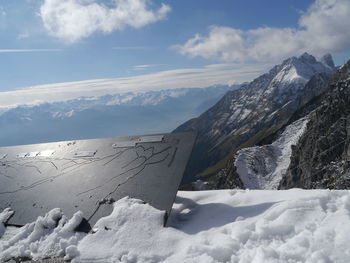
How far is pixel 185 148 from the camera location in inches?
462

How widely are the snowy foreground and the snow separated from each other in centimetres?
6881

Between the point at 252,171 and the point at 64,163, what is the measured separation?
2916 inches

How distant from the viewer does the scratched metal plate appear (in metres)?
10.5

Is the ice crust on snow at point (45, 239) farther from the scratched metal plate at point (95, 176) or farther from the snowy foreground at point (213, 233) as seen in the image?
the scratched metal plate at point (95, 176)

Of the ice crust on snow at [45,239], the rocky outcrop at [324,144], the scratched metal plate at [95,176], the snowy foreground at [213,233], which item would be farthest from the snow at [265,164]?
the ice crust on snow at [45,239]

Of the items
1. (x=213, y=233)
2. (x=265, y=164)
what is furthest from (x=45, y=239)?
(x=265, y=164)

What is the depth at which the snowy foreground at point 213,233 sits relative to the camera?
273 inches

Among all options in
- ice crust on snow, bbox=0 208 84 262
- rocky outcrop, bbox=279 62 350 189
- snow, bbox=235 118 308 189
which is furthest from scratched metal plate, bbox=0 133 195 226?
snow, bbox=235 118 308 189

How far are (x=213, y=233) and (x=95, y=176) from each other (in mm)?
6075

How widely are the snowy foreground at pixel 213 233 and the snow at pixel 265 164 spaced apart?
68.8 m

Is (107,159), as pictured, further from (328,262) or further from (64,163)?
(328,262)

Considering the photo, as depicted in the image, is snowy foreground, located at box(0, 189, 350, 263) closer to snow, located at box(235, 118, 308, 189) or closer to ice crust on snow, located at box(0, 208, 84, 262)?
ice crust on snow, located at box(0, 208, 84, 262)

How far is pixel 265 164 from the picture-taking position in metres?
85.9

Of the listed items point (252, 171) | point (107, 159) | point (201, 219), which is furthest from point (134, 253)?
point (252, 171)
